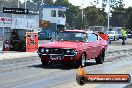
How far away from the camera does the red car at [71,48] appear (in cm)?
1602

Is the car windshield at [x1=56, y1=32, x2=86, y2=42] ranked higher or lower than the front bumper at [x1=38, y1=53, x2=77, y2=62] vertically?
higher

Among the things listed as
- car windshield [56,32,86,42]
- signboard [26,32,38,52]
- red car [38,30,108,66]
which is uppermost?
car windshield [56,32,86,42]

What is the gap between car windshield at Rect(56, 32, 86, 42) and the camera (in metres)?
17.3

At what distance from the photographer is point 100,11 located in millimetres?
124062

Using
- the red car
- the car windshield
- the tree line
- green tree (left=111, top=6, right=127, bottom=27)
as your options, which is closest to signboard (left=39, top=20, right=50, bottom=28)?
the tree line

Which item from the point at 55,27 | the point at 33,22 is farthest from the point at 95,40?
the point at 55,27

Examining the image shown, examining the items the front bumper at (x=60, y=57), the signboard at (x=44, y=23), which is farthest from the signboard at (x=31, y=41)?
the signboard at (x=44, y=23)

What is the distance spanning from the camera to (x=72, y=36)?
17.4 meters

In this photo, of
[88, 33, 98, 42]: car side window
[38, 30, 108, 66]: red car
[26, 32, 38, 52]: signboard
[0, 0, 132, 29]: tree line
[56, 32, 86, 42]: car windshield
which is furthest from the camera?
[0, 0, 132, 29]: tree line

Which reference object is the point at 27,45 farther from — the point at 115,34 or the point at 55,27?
the point at 55,27

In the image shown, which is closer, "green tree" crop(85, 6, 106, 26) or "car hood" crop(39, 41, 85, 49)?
"car hood" crop(39, 41, 85, 49)

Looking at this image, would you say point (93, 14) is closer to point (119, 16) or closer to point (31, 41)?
point (119, 16)

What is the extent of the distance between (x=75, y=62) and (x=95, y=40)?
7.39 feet

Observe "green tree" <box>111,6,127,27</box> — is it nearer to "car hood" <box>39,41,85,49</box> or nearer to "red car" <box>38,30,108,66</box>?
"red car" <box>38,30,108,66</box>
